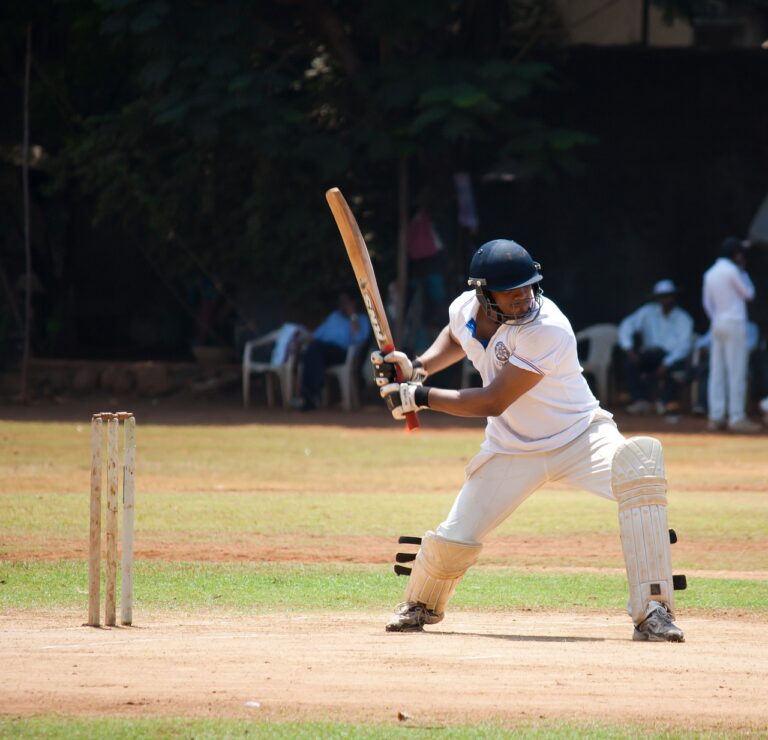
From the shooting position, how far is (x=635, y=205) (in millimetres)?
21141

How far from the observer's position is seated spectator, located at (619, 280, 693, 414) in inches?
746

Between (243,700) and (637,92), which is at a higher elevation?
(637,92)

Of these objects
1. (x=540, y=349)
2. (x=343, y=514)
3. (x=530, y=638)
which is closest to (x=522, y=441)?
(x=540, y=349)

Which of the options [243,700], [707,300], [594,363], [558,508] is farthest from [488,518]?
[594,363]

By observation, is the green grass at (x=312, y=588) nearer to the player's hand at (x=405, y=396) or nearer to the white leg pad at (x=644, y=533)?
the white leg pad at (x=644, y=533)

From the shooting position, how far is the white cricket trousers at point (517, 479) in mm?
6551

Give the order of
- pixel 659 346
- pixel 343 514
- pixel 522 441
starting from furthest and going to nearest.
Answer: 1. pixel 659 346
2. pixel 343 514
3. pixel 522 441

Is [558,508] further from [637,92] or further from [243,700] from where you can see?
[637,92]

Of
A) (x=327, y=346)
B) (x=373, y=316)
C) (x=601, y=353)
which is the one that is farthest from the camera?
(x=601, y=353)

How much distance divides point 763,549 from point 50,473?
21.4 feet

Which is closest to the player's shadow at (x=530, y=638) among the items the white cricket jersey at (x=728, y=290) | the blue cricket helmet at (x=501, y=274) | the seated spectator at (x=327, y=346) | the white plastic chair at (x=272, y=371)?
the blue cricket helmet at (x=501, y=274)

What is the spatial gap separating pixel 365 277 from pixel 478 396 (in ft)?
3.11

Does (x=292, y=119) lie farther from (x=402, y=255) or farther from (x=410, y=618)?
(x=410, y=618)

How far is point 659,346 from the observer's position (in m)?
19.1
